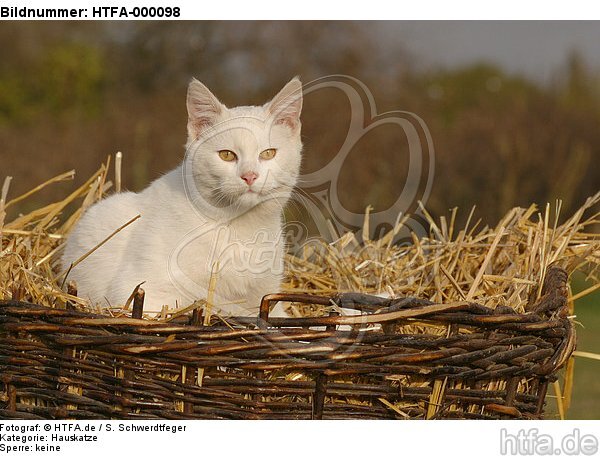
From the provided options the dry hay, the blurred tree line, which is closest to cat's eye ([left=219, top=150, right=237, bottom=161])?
the dry hay

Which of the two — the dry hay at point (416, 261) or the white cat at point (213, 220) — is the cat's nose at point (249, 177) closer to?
the white cat at point (213, 220)

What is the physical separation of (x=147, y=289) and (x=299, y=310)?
1.86 feet

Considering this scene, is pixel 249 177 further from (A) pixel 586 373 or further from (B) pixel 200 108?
(A) pixel 586 373

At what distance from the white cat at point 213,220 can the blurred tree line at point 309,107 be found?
212 centimetres

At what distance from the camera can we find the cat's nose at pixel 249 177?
6.26 ft

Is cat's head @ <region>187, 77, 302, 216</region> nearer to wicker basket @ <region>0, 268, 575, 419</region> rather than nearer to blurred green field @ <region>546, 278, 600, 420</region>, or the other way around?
wicker basket @ <region>0, 268, 575, 419</region>

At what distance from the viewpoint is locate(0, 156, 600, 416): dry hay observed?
78.4 inches

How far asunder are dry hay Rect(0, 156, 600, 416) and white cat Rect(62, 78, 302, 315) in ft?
0.50

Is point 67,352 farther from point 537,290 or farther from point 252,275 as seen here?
point 537,290

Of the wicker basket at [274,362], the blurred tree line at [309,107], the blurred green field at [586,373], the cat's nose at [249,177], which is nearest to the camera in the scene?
the wicker basket at [274,362]

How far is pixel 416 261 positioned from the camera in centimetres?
246

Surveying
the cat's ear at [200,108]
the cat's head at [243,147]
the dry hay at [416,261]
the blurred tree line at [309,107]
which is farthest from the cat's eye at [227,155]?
the blurred tree line at [309,107]

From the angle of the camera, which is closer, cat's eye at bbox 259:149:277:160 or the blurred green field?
cat's eye at bbox 259:149:277:160

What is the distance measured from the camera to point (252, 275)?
2.05 metres
